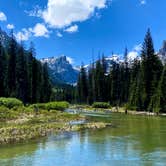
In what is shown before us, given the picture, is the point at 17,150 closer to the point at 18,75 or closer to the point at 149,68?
the point at 149,68

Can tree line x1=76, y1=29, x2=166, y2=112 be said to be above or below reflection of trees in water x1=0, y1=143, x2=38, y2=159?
above

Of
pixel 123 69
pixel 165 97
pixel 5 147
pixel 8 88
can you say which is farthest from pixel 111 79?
pixel 5 147

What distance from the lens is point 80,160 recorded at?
26844 millimetres

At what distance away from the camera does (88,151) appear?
3070 cm

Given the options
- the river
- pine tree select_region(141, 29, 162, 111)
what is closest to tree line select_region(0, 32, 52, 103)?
pine tree select_region(141, 29, 162, 111)

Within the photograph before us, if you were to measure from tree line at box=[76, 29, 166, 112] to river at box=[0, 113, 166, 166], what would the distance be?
160ft

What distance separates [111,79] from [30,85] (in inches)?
1462

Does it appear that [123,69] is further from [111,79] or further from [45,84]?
[45,84]

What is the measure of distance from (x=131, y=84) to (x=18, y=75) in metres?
33.7

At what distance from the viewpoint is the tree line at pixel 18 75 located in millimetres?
109188

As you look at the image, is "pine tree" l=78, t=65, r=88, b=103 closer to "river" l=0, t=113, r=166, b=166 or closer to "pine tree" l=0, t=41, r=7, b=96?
"pine tree" l=0, t=41, r=7, b=96

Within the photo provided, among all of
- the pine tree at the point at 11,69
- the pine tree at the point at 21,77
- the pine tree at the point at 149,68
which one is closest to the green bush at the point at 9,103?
the pine tree at the point at 149,68

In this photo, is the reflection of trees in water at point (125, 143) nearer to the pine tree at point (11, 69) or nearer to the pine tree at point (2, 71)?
the pine tree at point (2, 71)

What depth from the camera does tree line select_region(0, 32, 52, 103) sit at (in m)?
109
